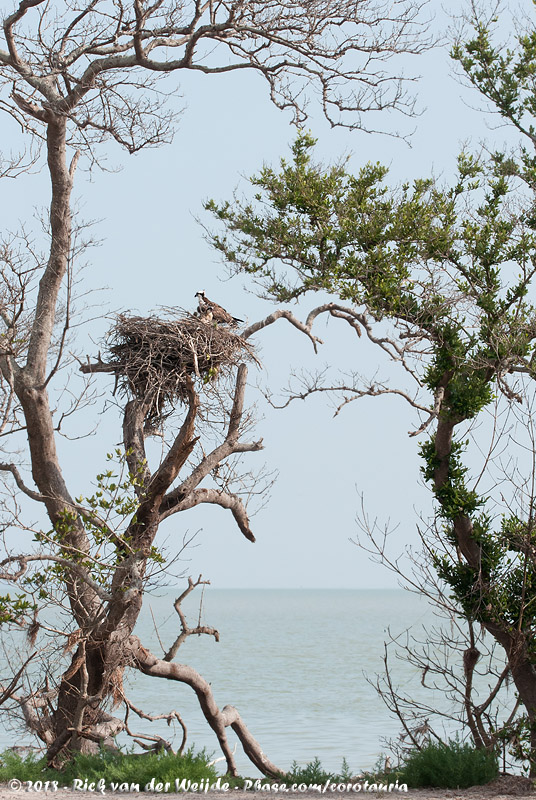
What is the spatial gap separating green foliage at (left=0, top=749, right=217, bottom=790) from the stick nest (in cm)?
301

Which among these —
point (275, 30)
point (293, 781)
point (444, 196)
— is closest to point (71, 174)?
point (275, 30)

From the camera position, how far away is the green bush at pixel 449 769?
6824 mm

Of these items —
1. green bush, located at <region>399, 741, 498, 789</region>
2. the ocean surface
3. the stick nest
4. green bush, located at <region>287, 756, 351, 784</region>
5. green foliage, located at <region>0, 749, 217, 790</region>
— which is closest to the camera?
green foliage, located at <region>0, 749, 217, 790</region>

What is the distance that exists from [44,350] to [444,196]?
15.7 feet

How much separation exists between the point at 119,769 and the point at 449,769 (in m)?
2.67

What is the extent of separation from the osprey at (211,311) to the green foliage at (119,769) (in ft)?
12.9

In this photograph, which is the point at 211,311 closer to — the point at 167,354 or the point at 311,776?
the point at 167,354

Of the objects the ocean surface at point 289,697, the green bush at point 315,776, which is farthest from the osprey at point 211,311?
the green bush at point 315,776

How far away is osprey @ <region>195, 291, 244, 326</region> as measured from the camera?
27.0 feet

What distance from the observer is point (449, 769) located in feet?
22.4

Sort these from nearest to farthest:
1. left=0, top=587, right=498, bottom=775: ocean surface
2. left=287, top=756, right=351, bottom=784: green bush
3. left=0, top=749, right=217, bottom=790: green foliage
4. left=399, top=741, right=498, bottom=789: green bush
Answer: left=0, top=749, right=217, bottom=790: green foliage → left=399, top=741, right=498, bottom=789: green bush → left=287, top=756, right=351, bottom=784: green bush → left=0, top=587, right=498, bottom=775: ocean surface

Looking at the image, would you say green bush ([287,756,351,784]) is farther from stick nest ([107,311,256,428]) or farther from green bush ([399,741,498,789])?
stick nest ([107,311,256,428])

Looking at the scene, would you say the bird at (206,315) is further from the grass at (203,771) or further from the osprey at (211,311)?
the grass at (203,771)

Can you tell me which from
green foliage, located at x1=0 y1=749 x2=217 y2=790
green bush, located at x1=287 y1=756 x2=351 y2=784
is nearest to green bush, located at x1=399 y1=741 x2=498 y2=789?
green bush, located at x1=287 y1=756 x2=351 y2=784
